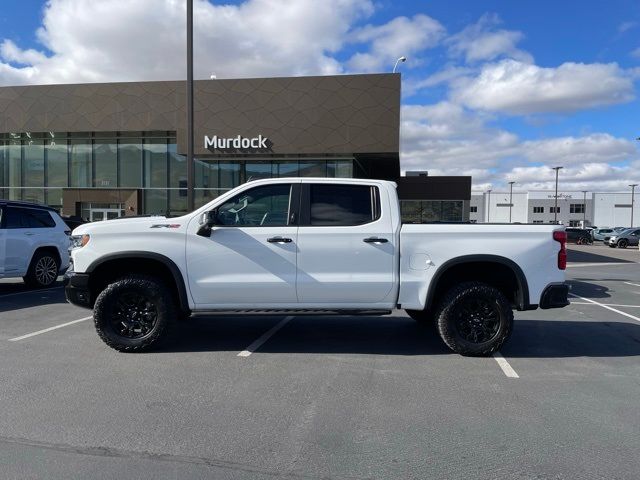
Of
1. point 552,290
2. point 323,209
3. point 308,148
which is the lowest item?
point 552,290

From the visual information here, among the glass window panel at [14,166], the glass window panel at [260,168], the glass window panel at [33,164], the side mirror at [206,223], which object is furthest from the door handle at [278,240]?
the glass window panel at [14,166]

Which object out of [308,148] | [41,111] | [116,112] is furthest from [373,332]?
[41,111]

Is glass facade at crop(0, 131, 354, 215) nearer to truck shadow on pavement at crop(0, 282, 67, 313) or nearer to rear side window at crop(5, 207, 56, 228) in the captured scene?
rear side window at crop(5, 207, 56, 228)

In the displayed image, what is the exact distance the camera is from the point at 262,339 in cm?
685

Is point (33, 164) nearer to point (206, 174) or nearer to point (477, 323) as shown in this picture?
point (206, 174)

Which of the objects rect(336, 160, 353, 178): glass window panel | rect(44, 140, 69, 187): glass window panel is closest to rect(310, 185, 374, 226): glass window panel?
rect(336, 160, 353, 178): glass window panel

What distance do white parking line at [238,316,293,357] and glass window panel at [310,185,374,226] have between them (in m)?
1.75

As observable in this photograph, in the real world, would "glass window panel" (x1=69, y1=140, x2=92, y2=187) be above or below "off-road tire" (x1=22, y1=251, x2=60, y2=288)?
above

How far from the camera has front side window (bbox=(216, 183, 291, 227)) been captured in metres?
5.97

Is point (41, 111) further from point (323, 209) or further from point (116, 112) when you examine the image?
point (323, 209)

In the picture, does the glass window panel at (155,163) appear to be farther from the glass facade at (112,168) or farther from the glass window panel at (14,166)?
the glass window panel at (14,166)

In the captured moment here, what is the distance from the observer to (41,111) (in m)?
27.5

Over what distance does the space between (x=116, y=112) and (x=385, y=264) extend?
24.8m

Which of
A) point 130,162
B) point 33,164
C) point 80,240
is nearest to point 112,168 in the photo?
point 130,162
